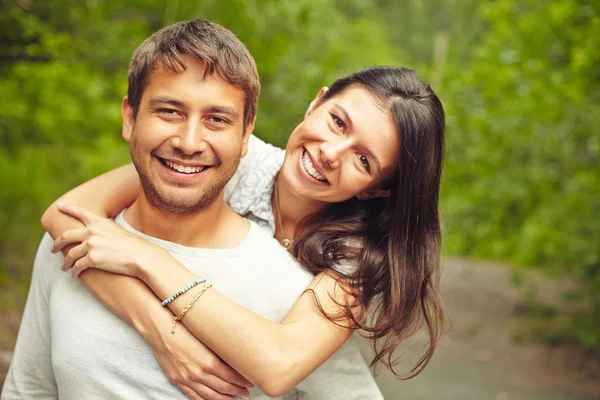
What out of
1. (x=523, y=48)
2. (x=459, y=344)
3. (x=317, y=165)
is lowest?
(x=459, y=344)

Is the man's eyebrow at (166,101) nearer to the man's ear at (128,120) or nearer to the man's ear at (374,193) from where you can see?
the man's ear at (128,120)

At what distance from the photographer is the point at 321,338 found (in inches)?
78.1

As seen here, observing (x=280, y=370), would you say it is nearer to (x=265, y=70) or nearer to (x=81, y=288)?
(x=81, y=288)

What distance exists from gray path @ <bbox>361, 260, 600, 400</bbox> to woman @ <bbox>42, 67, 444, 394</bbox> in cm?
292

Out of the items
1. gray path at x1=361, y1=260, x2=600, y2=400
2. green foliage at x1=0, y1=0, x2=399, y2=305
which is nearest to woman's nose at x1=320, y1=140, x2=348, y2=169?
green foliage at x1=0, y1=0, x2=399, y2=305

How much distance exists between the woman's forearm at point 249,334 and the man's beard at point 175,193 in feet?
0.51

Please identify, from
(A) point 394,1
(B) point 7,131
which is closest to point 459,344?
(B) point 7,131

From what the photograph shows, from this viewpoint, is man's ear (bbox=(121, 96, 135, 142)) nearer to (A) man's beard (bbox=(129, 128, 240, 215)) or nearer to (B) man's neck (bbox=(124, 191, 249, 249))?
(A) man's beard (bbox=(129, 128, 240, 215))

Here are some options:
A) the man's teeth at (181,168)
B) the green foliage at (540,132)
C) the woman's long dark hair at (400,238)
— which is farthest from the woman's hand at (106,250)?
the green foliage at (540,132)

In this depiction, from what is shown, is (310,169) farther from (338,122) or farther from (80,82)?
(80,82)

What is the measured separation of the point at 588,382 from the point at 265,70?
3732 millimetres

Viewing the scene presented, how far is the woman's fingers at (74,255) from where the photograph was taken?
6.43 feet

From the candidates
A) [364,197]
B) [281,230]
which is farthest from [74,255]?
[364,197]

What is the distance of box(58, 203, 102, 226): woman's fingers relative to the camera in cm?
209
